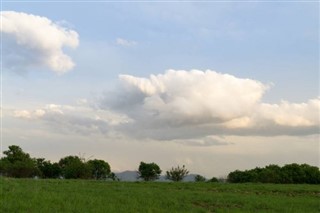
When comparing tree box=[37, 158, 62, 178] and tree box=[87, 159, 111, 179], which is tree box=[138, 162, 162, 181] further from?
tree box=[37, 158, 62, 178]

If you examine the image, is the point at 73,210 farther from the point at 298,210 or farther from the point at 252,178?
the point at 252,178

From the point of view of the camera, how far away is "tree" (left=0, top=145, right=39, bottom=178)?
72562mm

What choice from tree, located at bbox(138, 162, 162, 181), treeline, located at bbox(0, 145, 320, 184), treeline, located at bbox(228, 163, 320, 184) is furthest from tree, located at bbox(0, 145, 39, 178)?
treeline, located at bbox(228, 163, 320, 184)

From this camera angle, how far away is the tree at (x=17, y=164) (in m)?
72.6

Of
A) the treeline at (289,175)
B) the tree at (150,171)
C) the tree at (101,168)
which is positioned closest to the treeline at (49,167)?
the tree at (101,168)

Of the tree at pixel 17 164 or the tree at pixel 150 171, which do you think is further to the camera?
the tree at pixel 150 171

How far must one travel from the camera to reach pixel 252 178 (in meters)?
68.1

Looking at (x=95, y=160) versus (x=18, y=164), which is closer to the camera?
(x=18, y=164)

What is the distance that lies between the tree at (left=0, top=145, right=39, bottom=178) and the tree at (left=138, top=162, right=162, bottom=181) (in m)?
18.5

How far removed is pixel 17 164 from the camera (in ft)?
239

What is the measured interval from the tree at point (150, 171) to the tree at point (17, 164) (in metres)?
18.5

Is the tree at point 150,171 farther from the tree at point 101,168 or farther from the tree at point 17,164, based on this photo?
the tree at point 17,164

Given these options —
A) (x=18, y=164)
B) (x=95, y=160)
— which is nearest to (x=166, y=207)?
(x=18, y=164)

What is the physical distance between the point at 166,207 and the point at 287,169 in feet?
165
